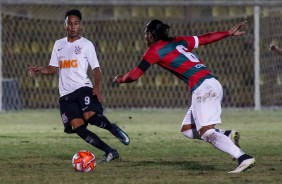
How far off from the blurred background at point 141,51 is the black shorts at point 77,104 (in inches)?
440

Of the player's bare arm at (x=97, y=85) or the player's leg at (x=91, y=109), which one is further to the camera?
the player's leg at (x=91, y=109)

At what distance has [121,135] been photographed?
11516 millimetres

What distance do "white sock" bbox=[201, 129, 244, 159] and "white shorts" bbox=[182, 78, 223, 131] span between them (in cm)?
10

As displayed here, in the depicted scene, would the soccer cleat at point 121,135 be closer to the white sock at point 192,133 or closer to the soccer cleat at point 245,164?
the white sock at point 192,133

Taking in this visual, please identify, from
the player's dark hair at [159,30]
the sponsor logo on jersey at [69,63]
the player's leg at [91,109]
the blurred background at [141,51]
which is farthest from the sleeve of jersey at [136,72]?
the blurred background at [141,51]

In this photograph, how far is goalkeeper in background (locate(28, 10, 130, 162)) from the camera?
11.2 m

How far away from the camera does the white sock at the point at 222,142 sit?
9.80 metres

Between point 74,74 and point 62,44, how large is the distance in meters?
0.43

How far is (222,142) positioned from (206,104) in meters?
0.44

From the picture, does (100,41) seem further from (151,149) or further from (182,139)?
(151,149)

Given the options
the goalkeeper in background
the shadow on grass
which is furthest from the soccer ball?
the goalkeeper in background

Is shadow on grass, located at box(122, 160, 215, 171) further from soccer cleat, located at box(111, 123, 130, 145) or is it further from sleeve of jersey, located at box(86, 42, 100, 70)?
sleeve of jersey, located at box(86, 42, 100, 70)

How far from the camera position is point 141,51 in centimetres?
2375

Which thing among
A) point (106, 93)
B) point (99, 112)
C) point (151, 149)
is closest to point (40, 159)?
point (99, 112)
